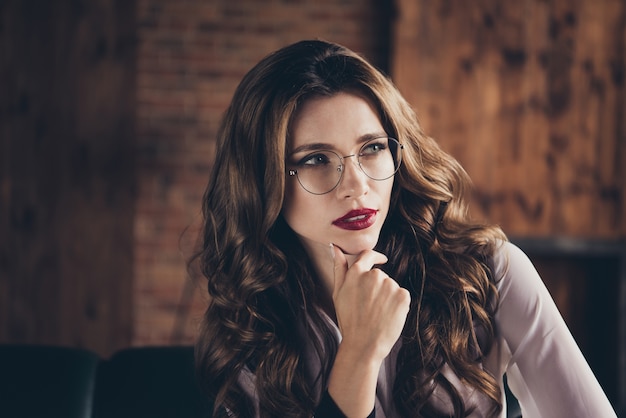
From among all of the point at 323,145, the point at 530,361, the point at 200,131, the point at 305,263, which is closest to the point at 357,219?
the point at 323,145

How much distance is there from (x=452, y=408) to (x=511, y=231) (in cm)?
251

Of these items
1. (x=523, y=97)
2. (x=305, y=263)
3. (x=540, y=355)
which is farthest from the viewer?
(x=523, y=97)

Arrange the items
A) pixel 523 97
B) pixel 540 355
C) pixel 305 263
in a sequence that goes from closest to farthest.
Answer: pixel 540 355 < pixel 305 263 < pixel 523 97

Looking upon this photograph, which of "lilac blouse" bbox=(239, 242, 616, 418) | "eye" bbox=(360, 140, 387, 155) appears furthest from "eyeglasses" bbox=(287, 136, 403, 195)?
"lilac blouse" bbox=(239, 242, 616, 418)

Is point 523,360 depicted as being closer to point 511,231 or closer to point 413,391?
point 413,391

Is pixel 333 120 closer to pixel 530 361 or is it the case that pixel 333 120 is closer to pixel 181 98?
pixel 530 361

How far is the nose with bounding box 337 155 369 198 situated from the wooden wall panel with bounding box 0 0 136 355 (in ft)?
8.84

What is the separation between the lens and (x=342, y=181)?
4.45 feet

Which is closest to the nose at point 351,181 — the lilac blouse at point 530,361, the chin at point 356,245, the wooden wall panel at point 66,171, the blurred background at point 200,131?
the chin at point 356,245

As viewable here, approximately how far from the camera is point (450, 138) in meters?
3.73

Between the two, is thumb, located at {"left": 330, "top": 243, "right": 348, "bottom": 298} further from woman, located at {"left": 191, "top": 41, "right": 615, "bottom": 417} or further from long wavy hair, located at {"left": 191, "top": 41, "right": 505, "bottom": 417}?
long wavy hair, located at {"left": 191, "top": 41, "right": 505, "bottom": 417}

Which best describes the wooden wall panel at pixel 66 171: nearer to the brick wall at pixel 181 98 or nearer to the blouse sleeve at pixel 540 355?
the brick wall at pixel 181 98

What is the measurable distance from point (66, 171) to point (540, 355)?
3121mm

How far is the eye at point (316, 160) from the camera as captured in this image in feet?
4.54
